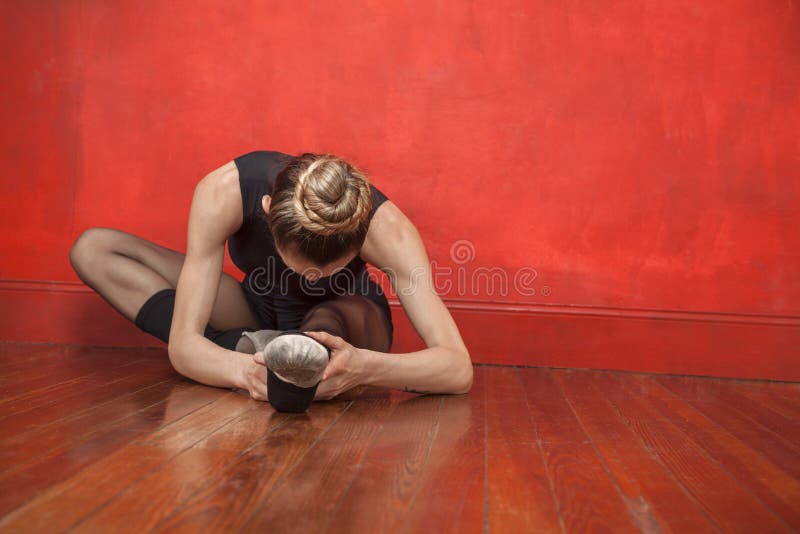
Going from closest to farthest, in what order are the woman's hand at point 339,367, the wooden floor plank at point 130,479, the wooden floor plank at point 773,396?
the wooden floor plank at point 130,479
the woman's hand at point 339,367
the wooden floor plank at point 773,396

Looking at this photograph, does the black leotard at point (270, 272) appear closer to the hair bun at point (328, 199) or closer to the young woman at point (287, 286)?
the young woman at point (287, 286)

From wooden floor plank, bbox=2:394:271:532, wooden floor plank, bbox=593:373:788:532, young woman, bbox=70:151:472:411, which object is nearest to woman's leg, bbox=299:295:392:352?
young woman, bbox=70:151:472:411

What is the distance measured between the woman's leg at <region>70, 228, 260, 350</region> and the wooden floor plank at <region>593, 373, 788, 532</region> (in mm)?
1053

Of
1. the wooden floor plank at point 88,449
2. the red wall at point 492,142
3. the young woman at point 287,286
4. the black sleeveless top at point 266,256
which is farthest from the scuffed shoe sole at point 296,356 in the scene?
the red wall at point 492,142

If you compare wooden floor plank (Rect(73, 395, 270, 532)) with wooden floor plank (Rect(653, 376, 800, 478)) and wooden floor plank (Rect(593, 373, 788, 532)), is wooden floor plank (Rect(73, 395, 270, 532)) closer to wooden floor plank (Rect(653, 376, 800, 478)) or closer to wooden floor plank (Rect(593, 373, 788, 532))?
wooden floor plank (Rect(593, 373, 788, 532))

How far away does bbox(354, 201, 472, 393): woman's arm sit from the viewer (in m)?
1.71

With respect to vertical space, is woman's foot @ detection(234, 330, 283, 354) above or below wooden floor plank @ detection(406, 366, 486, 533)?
above

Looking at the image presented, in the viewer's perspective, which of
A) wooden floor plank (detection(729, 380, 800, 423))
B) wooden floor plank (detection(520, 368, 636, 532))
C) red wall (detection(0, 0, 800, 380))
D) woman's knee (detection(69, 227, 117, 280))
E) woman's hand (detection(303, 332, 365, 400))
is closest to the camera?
wooden floor plank (detection(520, 368, 636, 532))

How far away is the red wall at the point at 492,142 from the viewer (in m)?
2.51

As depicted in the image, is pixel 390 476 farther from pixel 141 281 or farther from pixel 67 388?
pixel 141 281

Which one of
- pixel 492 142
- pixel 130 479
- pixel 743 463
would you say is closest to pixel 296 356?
pixel 130 479

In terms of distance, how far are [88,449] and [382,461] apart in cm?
49

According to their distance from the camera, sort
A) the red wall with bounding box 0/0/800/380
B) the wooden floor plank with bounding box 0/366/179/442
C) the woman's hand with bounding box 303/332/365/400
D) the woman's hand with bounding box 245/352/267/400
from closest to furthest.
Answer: the wooden floor plank with bounding box 0/366/179/442 → the woman's hand with bounding box 303/332/365/400 → the woman's hand with bounding box 245/352/267/400 → the red wall with bounding box 0/0/800/380

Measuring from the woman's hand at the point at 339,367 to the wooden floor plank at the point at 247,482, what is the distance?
0.31 ft
